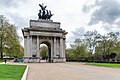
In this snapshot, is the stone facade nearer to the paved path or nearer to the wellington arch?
the wellington arch

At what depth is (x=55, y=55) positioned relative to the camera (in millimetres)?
59938

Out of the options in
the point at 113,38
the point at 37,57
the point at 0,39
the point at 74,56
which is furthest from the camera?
the point at 74,56

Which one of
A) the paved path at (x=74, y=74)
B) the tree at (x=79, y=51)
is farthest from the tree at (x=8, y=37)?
the paved path at (x=74, y=74)

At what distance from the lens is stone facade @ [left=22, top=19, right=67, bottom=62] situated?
189ft

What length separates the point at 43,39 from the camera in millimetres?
60656

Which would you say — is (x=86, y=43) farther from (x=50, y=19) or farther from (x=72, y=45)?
(x=50, y=19)

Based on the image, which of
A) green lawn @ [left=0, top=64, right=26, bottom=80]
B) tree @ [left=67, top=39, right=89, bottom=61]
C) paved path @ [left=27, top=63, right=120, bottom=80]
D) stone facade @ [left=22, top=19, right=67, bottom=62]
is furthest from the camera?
tree @ [left=67, top=39, right=89, bottom=61]

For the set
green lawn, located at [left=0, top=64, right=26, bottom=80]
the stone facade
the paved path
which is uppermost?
the stone facade

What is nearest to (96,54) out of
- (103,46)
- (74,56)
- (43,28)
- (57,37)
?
(103,46)

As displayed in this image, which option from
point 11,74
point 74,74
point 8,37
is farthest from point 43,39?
point 11,74

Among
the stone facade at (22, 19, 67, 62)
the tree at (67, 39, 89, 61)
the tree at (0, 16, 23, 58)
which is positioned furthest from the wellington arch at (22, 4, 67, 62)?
the tree at (67, 39, 89, 61)

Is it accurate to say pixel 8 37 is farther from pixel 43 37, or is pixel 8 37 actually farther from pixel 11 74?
pixel 11 74

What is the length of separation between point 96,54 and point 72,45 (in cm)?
1490

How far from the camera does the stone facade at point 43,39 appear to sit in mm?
57625
